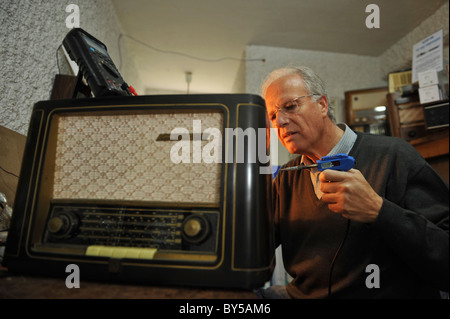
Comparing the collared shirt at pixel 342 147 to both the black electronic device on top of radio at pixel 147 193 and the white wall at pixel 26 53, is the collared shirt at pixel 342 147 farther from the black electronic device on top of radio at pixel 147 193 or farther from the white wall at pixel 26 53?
the white wall at pixel 26 53

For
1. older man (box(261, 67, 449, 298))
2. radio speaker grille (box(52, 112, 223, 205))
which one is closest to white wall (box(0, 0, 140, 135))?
radio speaker grille (box(52, 112, 223, 205))

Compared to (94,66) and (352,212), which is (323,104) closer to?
(352,212)

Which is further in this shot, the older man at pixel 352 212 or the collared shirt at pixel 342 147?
the collared shirt at pixel 342 147

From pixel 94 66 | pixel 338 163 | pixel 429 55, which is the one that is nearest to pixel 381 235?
pixel 338 163

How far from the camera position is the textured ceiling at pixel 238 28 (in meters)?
2.20

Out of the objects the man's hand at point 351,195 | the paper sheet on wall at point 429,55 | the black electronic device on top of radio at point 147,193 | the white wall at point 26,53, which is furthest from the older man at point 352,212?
the paper sheet on wall at point 429,55

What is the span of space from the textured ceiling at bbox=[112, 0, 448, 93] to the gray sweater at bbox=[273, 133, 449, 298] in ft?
4.36

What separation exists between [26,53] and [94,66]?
53 centimetres

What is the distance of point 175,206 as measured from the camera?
50 cm

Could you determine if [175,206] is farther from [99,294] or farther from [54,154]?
[54,154]

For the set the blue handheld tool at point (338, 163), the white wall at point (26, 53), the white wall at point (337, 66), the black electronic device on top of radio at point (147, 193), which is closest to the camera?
the black electronic device on top of radio at point (147, 193)

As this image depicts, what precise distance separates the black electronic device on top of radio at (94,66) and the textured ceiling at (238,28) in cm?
169

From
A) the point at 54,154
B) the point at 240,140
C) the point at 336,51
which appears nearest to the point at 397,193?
the point at 240,140

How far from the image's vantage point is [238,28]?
252 centimetres
